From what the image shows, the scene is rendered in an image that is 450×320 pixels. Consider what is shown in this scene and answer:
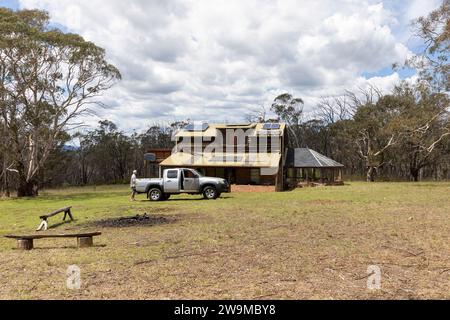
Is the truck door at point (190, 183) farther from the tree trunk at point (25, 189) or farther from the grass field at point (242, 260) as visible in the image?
the tree trunk at point (25, 189)

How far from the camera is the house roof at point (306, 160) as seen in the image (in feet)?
129

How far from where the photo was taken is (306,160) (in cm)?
4031

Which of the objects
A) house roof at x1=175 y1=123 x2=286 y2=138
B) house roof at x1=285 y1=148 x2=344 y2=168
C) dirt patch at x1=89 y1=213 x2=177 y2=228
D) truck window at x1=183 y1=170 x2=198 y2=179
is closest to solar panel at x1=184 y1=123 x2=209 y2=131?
house roof at x1=175 y1=123 x2=286 y2=138

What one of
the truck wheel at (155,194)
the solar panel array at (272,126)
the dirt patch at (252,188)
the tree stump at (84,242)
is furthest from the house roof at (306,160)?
the tree stump at (84,242)

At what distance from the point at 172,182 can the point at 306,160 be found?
20.6 meters

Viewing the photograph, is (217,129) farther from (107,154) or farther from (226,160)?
(107,154)

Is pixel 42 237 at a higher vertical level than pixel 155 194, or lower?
lower

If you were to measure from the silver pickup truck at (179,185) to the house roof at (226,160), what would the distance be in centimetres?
1195

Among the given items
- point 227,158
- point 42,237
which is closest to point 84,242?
point 42,237

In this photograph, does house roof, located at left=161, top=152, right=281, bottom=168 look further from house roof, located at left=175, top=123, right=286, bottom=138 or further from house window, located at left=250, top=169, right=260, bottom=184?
house roof, located at left=175, top=123, right=286, bottom=138

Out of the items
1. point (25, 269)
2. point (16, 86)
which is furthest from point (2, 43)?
point (25, 269)
